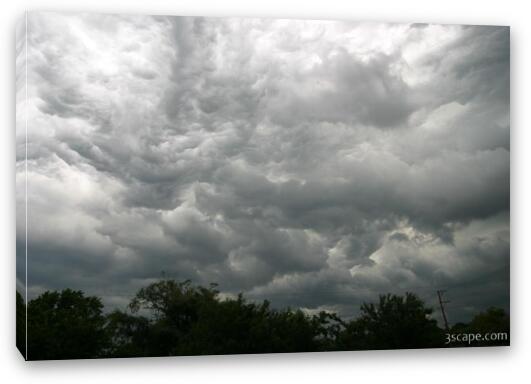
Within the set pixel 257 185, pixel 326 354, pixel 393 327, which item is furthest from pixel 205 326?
pixel 393 327

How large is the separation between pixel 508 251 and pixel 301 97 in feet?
11.2

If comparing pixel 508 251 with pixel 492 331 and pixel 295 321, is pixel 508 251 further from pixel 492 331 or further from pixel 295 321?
pixel 295 321

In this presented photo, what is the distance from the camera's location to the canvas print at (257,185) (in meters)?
9.89

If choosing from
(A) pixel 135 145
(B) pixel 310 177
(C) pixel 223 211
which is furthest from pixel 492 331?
(A) pixel 135 145

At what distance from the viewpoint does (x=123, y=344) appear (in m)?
10.0

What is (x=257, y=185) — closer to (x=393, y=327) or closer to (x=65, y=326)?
(x=393, y=327)

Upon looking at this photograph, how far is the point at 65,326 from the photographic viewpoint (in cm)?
994

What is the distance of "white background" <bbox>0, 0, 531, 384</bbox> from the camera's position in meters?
10.0

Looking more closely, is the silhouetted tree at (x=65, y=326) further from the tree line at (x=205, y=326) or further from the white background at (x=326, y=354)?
the white background at (x=326, y=354)

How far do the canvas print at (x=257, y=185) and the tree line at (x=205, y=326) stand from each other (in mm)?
21

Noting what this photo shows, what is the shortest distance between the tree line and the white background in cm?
14

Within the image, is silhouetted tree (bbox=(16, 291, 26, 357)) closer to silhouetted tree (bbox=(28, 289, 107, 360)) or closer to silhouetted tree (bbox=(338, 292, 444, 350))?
silhouetted tree (bbox=(28, 289, 107, 360))

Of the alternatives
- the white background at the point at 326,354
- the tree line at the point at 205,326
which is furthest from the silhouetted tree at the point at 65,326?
the white background at the point at 326,354

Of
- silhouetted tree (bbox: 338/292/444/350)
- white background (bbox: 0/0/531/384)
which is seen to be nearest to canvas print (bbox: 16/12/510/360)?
silhouetted tree (bbox: 338/292/444/350)
